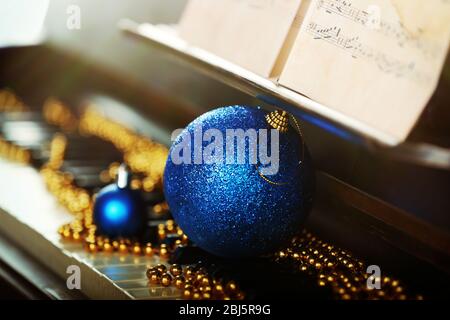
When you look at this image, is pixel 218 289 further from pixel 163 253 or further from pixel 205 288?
pixel 163 253

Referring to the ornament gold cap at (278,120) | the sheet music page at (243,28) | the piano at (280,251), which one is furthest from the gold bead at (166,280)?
the sheet music page at (243,28)

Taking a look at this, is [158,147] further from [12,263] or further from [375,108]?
[375,108]

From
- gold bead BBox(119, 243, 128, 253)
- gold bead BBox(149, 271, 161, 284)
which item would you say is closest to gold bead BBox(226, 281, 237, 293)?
gold bead BBox(149, 271, 161, 284)

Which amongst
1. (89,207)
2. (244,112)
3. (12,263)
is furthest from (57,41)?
(244,112)

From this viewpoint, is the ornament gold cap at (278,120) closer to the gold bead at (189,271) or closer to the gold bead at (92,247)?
the gold bead at (189,271)

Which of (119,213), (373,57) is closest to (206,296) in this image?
(119,213)
